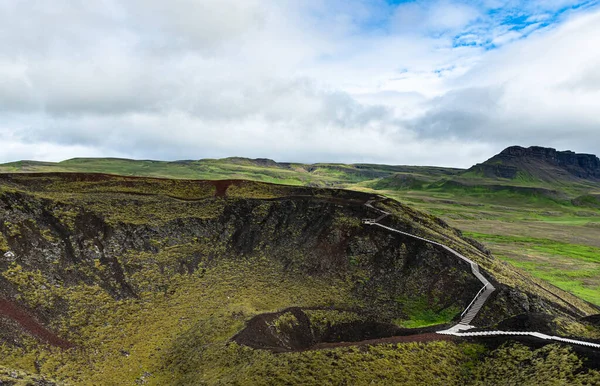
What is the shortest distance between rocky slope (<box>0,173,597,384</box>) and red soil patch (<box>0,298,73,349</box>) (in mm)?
173

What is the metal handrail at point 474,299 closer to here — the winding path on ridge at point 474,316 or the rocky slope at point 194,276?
the winding path on ridge at point 474,316

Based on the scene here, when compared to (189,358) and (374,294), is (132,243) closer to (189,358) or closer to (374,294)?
(189,358)

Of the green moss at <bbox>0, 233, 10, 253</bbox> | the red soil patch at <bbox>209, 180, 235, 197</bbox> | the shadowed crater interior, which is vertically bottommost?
the shadowed crater interior

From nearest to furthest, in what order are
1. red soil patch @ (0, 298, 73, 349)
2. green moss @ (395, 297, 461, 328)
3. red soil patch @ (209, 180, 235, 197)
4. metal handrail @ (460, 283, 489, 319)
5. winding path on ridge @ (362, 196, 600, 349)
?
winding path on ridge @ (362, 196, 600, 349), red soil patch @ (0, 298, 73, 349), metal handrail @ (460, 283, 489, 319), green moss @ (395, 297, 461, 328), red soil patch @ (209, 180, 235, 197)


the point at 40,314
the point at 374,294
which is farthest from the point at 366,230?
the point at 40,314

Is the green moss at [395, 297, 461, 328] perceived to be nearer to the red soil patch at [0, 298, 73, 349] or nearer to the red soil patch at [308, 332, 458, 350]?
the red soil patch at [308, 332, 458, 350]

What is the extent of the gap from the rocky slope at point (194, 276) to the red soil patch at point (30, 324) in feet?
0.57

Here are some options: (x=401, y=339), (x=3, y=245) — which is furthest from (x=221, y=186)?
(x=401, y=339)

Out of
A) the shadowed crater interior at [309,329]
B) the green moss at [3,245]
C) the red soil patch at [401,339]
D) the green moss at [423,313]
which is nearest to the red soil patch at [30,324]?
the green moss at [3,245]

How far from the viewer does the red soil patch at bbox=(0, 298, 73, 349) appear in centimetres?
3797

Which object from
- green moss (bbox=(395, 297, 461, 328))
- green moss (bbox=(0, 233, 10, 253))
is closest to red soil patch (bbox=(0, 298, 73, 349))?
green moss (bbox=(0, 233, 10, 253))

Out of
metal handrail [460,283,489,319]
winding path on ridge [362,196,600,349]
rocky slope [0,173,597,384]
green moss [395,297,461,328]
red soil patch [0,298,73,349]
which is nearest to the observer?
winding path on ridge [362,196,600,349]

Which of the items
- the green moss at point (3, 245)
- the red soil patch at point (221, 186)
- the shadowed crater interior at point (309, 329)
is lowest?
the shadowed crater interior at point (309, 329)

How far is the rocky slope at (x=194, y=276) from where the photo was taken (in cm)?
3928
